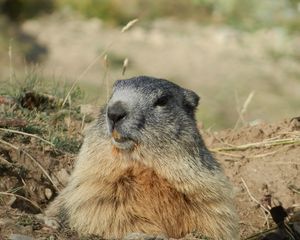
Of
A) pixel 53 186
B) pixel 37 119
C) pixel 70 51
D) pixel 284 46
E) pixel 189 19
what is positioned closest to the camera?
pixel 53 186

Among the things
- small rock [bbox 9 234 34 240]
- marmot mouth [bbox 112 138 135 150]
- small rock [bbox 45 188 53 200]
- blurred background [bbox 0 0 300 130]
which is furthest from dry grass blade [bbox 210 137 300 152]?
blurred background [bbox 0 0 300 130]

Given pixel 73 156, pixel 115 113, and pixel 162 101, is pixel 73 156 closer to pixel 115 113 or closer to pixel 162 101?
pixel 162 101

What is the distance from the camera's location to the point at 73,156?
5.20m

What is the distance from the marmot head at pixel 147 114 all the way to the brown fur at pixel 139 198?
80 millimetres

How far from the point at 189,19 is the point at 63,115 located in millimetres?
11751

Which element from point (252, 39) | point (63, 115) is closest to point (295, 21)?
point (252, 39)

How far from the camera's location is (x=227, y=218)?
14.0ft

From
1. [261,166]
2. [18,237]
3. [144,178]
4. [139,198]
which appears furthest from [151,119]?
[261,166]

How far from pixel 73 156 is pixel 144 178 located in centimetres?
126

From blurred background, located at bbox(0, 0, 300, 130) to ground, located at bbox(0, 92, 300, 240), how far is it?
14.7ft

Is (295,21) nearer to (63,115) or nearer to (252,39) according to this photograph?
(252,39)

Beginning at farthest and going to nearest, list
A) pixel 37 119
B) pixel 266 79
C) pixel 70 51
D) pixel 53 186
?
pixel 70 51
pixel 266 79
pixel 37 119
pixel 53 186

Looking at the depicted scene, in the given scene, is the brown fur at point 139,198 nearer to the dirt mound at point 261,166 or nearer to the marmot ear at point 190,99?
the marmot ear at point 190,99

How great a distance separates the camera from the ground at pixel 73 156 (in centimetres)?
483
